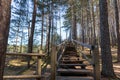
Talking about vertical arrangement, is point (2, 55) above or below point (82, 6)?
below

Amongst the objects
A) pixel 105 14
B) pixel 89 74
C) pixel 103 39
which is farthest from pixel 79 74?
pixel 105 14

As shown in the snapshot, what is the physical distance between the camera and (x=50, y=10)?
3306 centimetres

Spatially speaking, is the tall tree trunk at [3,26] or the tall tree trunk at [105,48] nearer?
the tall tree trunk at [3,26]

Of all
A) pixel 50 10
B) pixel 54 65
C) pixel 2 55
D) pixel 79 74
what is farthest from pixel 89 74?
pixel 50 10

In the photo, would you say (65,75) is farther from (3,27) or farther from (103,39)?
(3,27)

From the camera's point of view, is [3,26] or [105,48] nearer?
[3,26]

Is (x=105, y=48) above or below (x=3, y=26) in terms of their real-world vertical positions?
below

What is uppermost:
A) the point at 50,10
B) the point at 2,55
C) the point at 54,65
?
the point at 50,10

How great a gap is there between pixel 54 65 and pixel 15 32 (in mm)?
34761

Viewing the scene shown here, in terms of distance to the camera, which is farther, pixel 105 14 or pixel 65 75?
pixel 105 14

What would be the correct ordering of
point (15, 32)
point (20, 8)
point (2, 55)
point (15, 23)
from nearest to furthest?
point (2, 55)
point (20, 8)
point (15, 23)
point (15, 32)

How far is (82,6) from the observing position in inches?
1353

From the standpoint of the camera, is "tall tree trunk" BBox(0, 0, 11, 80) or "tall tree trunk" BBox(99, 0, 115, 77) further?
"tall tree trunk" BBox(99, 0, 115, 77)

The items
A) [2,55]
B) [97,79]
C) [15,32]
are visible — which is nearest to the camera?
[2,55]
